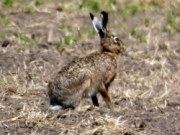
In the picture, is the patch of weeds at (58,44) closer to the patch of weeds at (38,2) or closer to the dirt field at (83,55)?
the dirt field at (83,55)

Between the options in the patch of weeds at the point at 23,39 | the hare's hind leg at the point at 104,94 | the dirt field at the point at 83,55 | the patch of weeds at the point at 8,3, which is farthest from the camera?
the patch of weeds at the point at 8,3

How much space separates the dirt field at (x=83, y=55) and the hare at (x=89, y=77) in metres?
0.16

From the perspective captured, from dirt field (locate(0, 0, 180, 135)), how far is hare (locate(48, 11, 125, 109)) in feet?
0.54

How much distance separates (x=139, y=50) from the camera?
39.8 ft

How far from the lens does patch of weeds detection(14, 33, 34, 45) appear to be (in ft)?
38.2

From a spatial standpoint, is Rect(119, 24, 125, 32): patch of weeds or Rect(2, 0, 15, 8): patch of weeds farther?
Rect(2, 0, 15, 8): patch of weeds

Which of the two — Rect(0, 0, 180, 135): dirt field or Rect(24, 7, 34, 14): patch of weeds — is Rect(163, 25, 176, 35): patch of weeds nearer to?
Rect(0, 0, 180, 135): dirt field

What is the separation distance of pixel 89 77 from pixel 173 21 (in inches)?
201

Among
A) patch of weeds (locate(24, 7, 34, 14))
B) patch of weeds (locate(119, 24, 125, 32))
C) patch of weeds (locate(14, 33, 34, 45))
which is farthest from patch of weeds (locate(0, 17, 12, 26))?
patch of weeds (locate(119, 24, 125, 32))

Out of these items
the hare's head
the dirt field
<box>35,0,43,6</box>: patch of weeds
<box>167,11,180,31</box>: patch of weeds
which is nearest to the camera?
the dirt field

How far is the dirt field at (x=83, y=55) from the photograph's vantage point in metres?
8.00

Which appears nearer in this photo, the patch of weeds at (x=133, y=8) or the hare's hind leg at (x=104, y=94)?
the hare's hind leg at (x=104, y=94)

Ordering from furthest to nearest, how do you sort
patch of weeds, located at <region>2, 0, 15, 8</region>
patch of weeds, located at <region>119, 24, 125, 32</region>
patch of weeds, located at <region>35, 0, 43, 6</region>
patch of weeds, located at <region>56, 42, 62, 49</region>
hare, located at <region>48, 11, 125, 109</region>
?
patch of weeds, located at <region>35, 0, 43, 6</region> → patch of weeds, located at <region>2, 0, 15, 8</region> → patch of weeds, located at <region>119, 24, 125, 32</region> → patch of weeds, located at <region>56, 42, 62, 49</region> → hare, located at <region>48, 11, 125, 109</region>

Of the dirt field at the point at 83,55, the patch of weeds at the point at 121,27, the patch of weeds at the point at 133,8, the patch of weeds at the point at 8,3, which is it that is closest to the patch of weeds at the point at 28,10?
the dirt field at the point at 83,55
